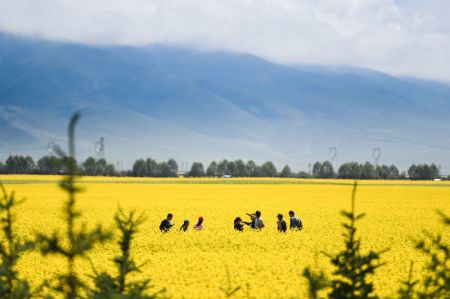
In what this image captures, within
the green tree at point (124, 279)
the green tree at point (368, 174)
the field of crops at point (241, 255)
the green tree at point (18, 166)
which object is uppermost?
the green tree at point (18, 166)

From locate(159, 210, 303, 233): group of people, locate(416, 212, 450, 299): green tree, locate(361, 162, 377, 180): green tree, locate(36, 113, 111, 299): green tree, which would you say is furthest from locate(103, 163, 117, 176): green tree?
locate(36, 113, 111, 299): green tree

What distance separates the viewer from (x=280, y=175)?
194 meters

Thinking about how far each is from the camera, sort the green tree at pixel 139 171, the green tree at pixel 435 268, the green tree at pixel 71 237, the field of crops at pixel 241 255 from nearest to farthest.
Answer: the green tree at pixel 71 237, the green tree at pixel 435 268, the field of crops at pixel 241 255, the green tree at pixel 139 171

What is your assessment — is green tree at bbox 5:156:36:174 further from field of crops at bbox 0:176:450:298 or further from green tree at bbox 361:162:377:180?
field of crops at bbox 0:176:450:298

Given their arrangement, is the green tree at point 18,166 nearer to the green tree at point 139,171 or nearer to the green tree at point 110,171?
the green tree at point 110,171

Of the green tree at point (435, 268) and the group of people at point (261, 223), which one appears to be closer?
the green tree at point (435, 268)

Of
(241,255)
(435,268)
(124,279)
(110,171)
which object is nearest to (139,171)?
(110,171)

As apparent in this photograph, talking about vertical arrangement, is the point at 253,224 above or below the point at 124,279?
below

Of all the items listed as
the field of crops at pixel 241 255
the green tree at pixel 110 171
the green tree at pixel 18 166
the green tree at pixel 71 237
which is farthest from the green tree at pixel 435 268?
the green tree at pixel 18 166

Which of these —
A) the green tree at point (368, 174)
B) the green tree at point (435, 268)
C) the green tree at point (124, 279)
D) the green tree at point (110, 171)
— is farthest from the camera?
the green tree at point (368, 174)

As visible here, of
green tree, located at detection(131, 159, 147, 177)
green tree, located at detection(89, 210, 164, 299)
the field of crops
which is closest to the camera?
green tree, located at detection(89, 210, 164, 299)

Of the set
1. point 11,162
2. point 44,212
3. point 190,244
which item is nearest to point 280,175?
point 11,162

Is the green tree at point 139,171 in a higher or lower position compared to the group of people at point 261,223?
higher

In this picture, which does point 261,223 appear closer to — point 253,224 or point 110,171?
point 253,224
